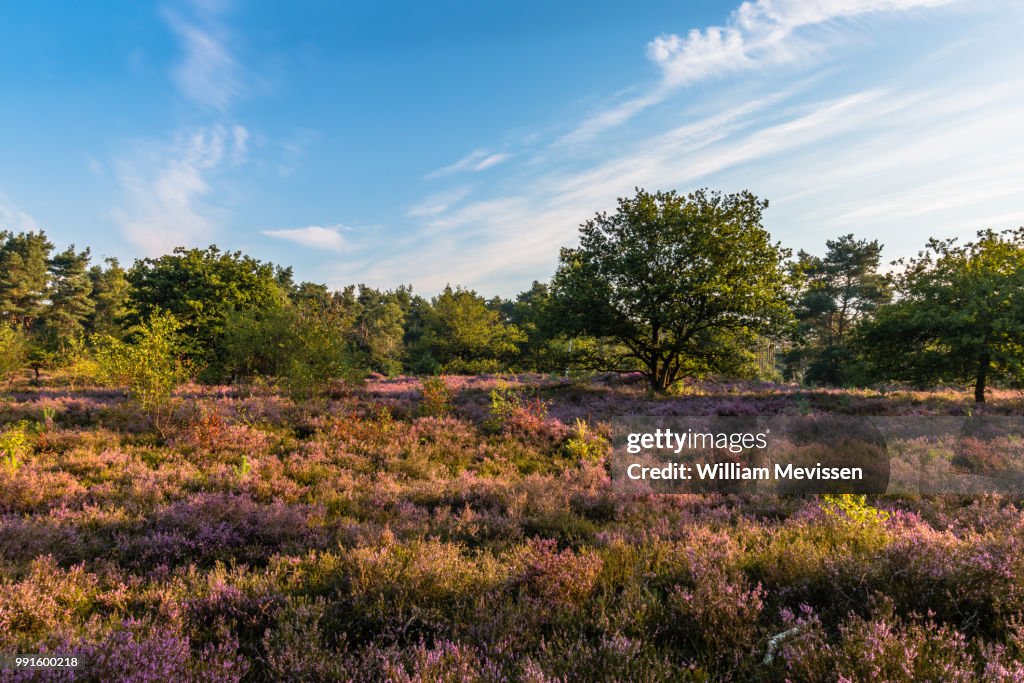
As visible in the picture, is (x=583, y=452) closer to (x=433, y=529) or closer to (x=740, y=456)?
(x=740, y=456)

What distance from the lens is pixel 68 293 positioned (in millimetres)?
63250

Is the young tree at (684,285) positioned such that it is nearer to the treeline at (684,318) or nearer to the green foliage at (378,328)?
the treeline at (684,318)

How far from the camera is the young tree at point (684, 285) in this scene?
59.7ft

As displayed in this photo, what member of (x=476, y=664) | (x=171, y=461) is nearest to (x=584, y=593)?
(x=476, y=664)

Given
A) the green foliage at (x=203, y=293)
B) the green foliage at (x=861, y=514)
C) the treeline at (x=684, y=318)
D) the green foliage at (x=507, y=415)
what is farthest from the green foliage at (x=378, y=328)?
the green foliage at (x=861, y=514)

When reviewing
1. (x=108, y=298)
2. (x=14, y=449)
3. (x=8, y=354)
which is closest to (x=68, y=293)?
(x=108, y=298)

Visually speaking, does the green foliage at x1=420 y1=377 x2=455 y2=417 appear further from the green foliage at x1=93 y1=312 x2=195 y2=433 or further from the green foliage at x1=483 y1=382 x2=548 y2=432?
the green foliage at x1=93 y1=312 x2=195 y2=433

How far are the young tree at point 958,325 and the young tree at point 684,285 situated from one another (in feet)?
14.5

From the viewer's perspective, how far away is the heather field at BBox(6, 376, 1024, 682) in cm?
298

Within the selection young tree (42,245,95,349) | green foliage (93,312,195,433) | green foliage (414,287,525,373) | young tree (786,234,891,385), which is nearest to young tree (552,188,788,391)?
green foliage (93,312,195,433)

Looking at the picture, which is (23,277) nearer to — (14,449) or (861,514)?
(14,449)

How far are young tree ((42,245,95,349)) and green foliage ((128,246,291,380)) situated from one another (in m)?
42.2

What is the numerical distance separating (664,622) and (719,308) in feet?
55.1

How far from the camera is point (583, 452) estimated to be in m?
10.9
